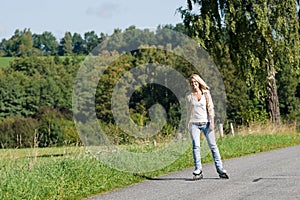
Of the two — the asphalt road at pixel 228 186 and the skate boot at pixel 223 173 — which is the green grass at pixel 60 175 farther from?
the skate boot at pixel 223 173

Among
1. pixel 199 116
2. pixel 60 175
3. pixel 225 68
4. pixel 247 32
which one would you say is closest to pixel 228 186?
pixel 199 116

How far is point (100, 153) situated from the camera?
12.5 metres

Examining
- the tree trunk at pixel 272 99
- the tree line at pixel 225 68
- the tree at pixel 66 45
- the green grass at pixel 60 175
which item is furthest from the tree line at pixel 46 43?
the green grass at pixel 60 175

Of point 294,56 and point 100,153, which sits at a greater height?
point 294,56

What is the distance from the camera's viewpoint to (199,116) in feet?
34.3

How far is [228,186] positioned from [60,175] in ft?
9.38

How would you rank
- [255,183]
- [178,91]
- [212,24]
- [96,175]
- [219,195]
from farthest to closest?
[178,91] → [212,24] → [96,175] → [255,183] → [219,195]

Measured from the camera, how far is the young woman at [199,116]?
10391 mm

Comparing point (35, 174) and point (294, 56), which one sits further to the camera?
point (294, 56)

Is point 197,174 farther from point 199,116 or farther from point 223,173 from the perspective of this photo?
point 199,116

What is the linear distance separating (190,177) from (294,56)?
18.9m

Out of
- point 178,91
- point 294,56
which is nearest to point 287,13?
point 294,56

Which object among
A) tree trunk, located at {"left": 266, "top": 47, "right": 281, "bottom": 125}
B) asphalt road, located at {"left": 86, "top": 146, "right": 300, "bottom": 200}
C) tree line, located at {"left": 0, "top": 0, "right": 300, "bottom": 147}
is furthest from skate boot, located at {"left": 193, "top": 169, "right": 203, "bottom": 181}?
tree trunk, located at {"left": 266, "top": 47, "right": 281, "bottom": 125}

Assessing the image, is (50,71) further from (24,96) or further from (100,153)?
(100,153)
